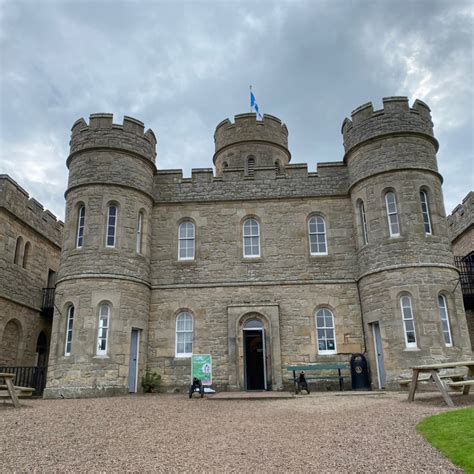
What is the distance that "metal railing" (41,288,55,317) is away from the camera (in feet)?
63.3

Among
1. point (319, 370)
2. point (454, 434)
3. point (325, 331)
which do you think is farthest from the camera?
point (325, 331)

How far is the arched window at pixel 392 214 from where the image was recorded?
15.3 metres

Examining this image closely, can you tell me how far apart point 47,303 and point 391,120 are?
1563 centimetres

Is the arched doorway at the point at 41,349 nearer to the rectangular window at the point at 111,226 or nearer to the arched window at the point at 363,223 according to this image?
the rectangular window at the point at 111,226

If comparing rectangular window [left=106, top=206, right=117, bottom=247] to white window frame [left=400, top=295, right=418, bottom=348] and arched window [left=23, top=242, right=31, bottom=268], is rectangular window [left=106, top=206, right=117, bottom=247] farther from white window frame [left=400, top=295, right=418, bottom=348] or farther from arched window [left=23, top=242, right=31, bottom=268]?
white window frame [left=400, top=295, right=418, bottom=348]

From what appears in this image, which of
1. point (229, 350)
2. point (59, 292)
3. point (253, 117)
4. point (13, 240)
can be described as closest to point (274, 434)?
point (229, 350)

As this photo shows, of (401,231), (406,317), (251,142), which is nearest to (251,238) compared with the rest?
(401,231)

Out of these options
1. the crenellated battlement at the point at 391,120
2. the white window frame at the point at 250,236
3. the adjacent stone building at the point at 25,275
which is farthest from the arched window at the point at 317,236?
the adjacent stone building at the point at 25,275

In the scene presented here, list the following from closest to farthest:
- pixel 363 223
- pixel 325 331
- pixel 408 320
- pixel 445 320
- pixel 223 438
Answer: pixel 223 438 → pixel 408 320 → pixel 445 320 → pixel 325 331 → pixel 363 223

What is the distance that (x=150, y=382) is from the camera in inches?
600

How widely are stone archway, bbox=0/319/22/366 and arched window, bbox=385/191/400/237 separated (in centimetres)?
1435

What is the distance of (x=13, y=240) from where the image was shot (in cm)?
1761

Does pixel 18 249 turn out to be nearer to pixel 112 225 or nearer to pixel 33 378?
pixel 112 225

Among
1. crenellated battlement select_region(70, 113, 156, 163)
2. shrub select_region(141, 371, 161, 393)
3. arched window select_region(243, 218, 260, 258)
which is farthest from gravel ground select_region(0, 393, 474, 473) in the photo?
crenellated battlement select_region(70, 113, 156, 163)
